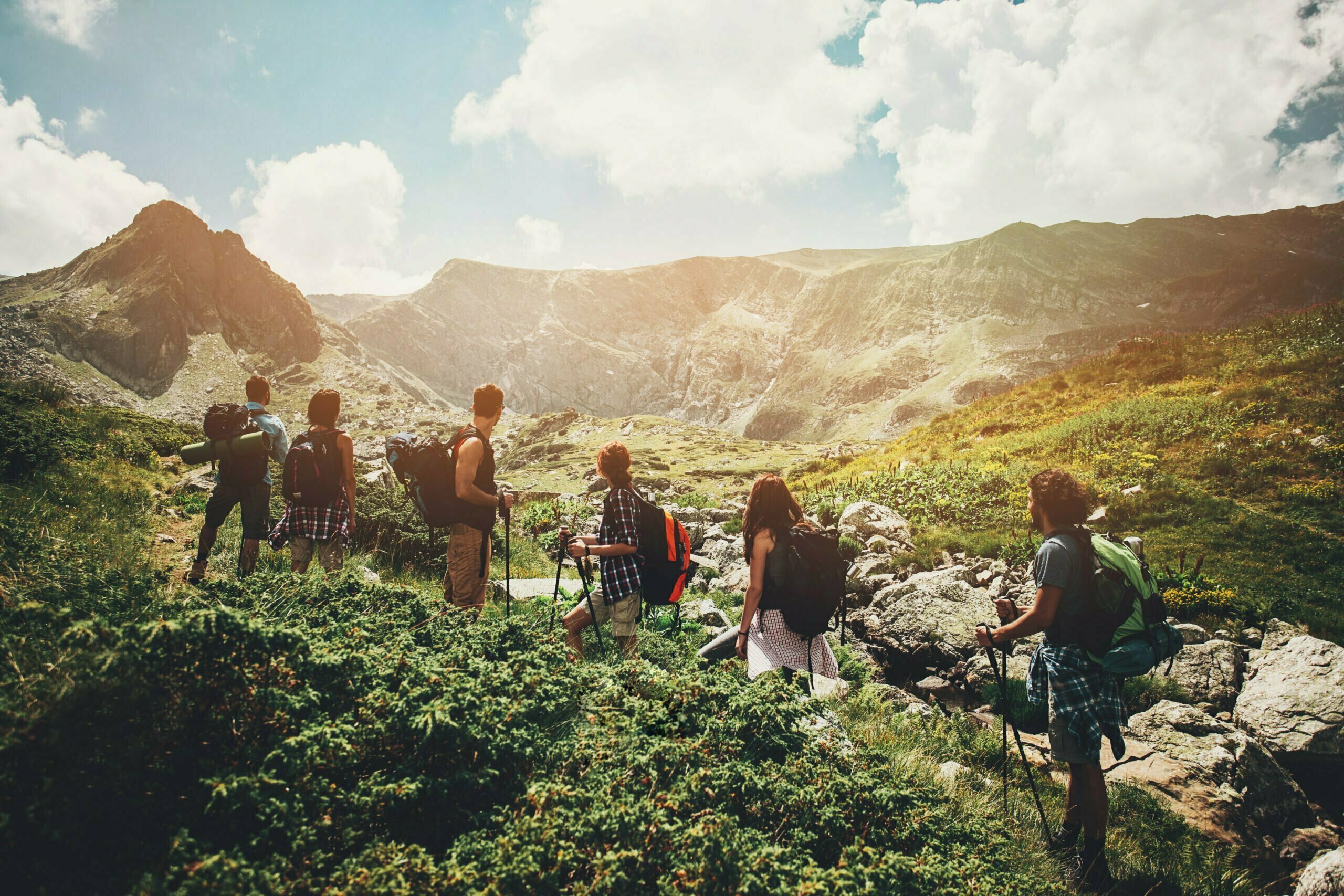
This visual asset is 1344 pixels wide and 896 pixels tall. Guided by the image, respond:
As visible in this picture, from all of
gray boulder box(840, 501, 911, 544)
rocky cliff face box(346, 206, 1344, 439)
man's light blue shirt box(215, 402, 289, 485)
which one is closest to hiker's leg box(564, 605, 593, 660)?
man's light blue shirt box(215, 402, 289, 485)

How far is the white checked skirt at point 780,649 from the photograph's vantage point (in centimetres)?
493

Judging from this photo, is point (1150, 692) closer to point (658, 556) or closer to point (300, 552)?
point (658, 556)

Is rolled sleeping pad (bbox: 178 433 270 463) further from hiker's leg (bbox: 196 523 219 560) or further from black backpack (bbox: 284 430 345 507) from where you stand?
hiker's leg (bbox: 196 523 219 560)

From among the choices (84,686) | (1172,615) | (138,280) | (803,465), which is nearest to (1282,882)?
(1172,615)

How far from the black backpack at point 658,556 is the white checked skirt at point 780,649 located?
0.84m

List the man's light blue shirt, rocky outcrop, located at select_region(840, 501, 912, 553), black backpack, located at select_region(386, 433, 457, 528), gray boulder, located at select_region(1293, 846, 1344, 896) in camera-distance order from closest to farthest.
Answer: gray boulder, located at select_region(1293, 846, 1344, 896), black backpack, located at select_region(386, 433, 457, 528), the man's light blue shirt, rocky outcrop, located at select_region(840, 501, 912, 553)

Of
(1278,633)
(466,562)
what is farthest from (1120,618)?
(1278,633)

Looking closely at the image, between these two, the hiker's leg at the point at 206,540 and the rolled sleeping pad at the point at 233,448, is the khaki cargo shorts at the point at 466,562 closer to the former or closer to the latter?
the rolled sleeping pad at the point at 233,448

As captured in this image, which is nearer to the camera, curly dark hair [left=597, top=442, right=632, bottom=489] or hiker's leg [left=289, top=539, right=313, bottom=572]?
curly dark hair [left=597, top=442, right=632, bottom=489]

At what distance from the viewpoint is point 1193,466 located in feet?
40.9

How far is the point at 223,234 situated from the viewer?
167 meters

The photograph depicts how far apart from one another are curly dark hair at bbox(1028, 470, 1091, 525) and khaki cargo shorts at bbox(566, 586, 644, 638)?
3547mm

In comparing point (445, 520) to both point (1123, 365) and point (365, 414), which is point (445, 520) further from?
point (365, 414)

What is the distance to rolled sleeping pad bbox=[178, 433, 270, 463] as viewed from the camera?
20.0 feet
